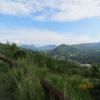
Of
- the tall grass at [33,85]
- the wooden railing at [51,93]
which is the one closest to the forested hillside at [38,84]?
the tall grass at [33,85]

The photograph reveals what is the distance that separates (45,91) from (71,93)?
3.15ft

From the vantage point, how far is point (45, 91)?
749 cm

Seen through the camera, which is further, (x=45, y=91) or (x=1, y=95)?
(x=1, y=95)

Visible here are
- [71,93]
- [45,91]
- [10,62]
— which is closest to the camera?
[71,93]

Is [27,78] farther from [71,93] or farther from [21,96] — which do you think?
[71,93]

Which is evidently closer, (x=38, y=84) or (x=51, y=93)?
(x=51, y=93)

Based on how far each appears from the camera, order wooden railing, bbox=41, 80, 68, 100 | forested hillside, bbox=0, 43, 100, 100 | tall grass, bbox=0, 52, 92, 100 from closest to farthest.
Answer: wooden railing, bbox=41, 80, 68, 100, tall grass, bbox=0, 52, 92, 100, forested hillside, bbox=0, 43, 100, 100

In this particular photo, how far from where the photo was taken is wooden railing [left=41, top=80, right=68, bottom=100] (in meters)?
6.07

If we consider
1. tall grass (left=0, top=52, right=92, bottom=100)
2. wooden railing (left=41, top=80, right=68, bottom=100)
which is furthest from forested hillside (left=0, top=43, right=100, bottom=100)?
wooden railing (left=41, top=80, right=68, bottom=100)

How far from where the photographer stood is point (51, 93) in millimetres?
6848

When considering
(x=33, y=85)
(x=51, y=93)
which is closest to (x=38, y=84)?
(x=33, y=85)

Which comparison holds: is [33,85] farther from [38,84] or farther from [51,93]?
[51,93]

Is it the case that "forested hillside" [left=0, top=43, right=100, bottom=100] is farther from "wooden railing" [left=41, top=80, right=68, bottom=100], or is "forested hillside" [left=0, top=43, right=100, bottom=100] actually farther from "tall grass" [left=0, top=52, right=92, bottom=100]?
"wooden railing" [left=41, top=80, right=68, bottom=100]

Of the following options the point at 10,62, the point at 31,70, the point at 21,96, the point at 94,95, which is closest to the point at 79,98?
the point at 94,95
